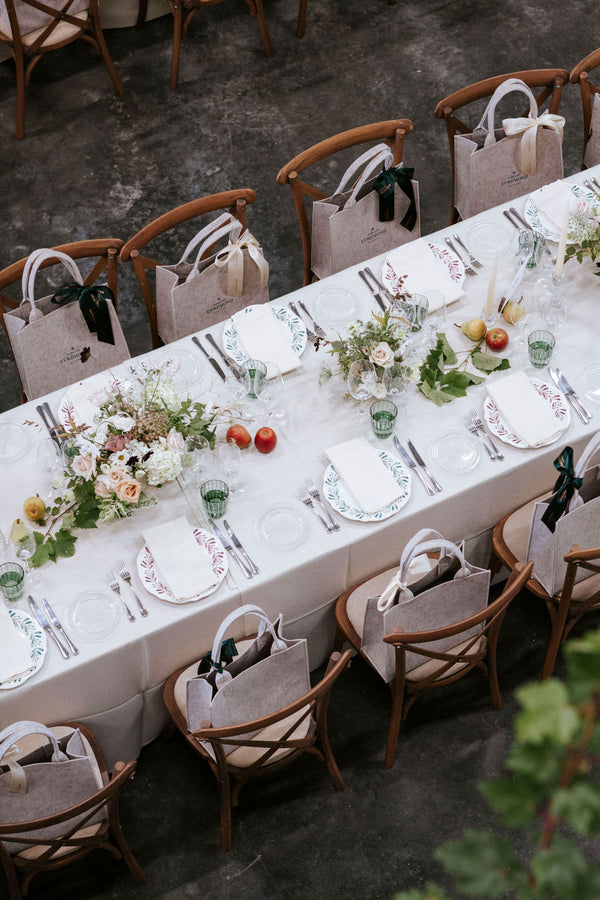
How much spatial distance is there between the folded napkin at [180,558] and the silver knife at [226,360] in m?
0.68

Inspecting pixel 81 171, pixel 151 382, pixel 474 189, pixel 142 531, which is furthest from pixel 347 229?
pixel 81 171

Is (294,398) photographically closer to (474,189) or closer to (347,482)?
(347,482)

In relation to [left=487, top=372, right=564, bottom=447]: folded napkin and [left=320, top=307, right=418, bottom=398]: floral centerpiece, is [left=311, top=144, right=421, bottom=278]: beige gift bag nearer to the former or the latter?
[left=320, top=307, right=418, bottom=398]: floral centerpiece

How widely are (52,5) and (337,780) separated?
170 inches

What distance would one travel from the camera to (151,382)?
335 cm

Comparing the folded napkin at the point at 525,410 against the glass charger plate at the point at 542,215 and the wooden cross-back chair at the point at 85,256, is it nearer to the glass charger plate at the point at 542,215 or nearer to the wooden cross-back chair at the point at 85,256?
the glass charger plate at the point at 542,215

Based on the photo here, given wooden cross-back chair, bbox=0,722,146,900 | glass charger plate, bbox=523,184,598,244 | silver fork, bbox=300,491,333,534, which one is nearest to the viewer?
wooden cross-back chair, bbox=0,722,146,900

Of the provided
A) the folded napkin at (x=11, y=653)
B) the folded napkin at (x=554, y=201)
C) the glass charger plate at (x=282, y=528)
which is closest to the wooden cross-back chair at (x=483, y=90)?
the folded napkin at (x=554, y=201)

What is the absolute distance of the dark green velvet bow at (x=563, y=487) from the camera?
→ 3213mm

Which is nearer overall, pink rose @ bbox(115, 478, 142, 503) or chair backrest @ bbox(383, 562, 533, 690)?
chair backrest @ bbox(383, 562, 533, 690)

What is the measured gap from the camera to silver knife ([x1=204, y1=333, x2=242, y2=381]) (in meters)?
3.75

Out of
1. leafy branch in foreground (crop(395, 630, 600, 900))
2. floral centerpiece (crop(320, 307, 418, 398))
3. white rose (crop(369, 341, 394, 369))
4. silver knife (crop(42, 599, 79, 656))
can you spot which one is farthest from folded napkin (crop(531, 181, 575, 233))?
leafy branch in foreground (crop(395, 630, 600, 900))

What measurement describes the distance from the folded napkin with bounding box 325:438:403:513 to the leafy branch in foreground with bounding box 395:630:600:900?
261cm

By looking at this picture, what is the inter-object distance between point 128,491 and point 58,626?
0.47 m
